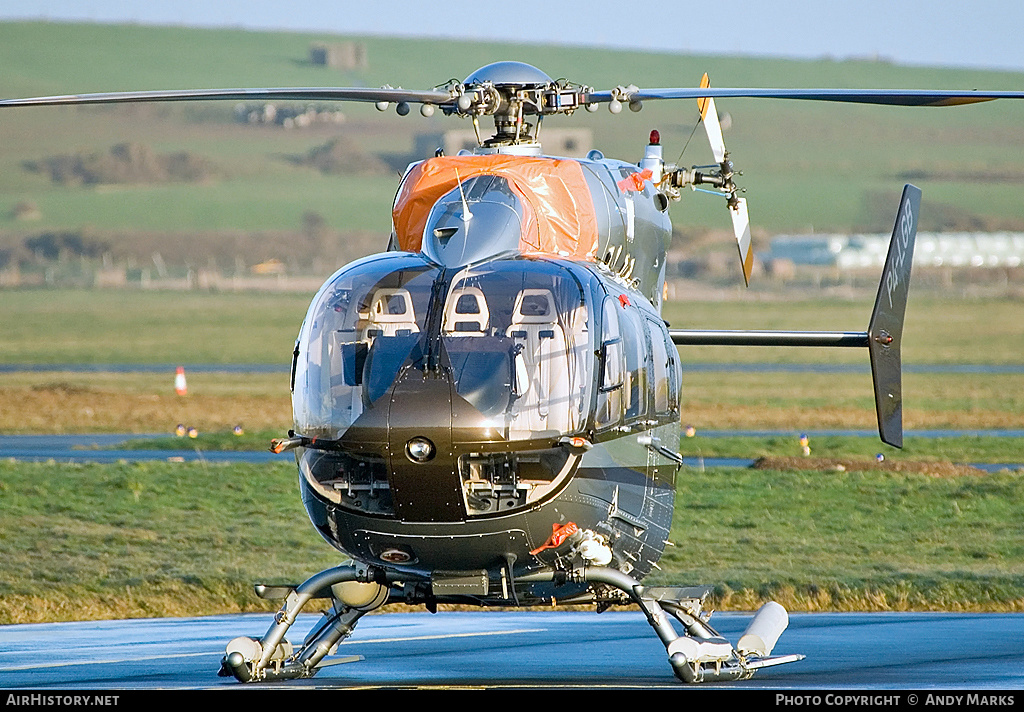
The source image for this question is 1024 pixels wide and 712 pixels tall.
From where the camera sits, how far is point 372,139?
4769 inches

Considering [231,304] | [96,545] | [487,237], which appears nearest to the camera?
[487,237]

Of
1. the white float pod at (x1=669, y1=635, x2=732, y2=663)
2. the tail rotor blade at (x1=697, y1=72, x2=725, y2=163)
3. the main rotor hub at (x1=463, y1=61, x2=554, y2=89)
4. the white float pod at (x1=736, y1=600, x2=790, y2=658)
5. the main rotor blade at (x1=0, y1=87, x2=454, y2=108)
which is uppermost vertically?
the main rotor hub at (x1=463, y1=61, x2=554, y2=89)

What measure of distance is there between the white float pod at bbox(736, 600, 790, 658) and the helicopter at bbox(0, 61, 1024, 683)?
0.07 feet

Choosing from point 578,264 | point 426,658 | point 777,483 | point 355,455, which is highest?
point 578,264

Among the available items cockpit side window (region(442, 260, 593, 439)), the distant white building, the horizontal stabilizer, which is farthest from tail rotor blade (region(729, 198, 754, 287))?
the distant white building

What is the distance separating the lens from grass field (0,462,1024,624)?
17.3m

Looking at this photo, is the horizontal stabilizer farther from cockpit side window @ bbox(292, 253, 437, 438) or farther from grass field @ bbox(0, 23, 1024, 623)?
cockpit side window @ bbox(292, 253, 437, 438)

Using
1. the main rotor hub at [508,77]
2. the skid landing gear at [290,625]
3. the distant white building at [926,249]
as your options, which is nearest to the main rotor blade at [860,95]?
the main rotor hub at [508,77]

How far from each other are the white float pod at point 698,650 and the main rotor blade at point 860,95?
12.8ft

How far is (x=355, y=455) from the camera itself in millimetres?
10031

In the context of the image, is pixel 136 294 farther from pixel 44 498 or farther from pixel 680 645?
pixel 680 645

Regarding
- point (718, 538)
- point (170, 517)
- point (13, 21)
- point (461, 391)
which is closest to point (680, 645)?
point (461, 391)

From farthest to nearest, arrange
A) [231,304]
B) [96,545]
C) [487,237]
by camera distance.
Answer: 1. [231,304]
2. [96,545]
3. [487,237]
